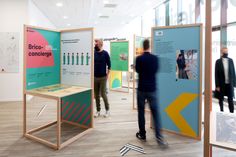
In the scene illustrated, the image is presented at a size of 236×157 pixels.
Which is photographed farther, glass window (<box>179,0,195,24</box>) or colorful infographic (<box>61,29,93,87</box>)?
glass window (<box>179,0,195,24</box>)

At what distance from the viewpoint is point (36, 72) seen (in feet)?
11.5

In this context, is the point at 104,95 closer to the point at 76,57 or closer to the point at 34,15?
the point at 76,57

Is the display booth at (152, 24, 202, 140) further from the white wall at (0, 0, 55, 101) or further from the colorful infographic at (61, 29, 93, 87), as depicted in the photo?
the white wall at (0, 0, 55, 101)

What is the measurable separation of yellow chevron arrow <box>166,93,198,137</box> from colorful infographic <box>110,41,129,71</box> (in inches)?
160

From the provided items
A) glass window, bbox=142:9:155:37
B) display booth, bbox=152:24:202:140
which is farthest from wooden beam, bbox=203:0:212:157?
glass window, bbox=142:9:155:37

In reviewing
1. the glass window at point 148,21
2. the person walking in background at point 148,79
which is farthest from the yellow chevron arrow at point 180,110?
the glass window at point 148,21

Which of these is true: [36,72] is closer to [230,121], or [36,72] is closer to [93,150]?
[93,150]

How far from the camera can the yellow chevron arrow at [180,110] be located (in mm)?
3356

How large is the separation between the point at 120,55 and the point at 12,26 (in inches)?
145

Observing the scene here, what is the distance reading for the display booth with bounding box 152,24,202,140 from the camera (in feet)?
10.7

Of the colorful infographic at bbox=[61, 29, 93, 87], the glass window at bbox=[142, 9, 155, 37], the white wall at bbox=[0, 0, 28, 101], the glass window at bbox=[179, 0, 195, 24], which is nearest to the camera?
the colorful infographic at bbox=[61, 29, 93, 87]

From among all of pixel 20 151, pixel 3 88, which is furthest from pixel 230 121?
pixel 3 88

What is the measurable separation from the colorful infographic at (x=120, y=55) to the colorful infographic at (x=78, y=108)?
3645mm

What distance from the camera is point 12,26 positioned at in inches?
242
